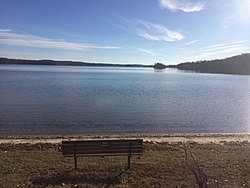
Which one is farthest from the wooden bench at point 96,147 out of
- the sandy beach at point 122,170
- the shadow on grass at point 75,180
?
the shadow on grass at point 75,180

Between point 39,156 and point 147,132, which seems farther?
point 147,132

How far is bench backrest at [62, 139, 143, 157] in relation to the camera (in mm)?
10625

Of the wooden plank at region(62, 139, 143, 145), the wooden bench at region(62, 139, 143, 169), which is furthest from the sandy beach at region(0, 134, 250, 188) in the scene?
the wooden plank at region(62, 139, 143, 145)

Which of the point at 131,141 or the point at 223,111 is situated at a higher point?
the point at 131,141

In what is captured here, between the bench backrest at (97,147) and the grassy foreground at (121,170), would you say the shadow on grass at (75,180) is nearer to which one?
the grassy foreground at (121,170)

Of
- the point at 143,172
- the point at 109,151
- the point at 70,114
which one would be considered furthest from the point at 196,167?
the point at 70,114

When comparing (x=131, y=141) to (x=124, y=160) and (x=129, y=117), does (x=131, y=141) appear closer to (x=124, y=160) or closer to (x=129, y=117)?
(x=124, y=160)

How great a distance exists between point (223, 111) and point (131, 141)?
102 ft

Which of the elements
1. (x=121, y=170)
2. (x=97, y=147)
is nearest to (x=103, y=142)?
(x=97, y=147)

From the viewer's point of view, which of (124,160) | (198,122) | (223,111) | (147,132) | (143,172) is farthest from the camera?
(223,111)

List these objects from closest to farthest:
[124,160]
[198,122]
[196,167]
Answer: [196,167] < [124,160] < [198,122]

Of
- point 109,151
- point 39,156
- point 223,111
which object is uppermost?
point 109,151

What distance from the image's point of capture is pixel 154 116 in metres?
32.5

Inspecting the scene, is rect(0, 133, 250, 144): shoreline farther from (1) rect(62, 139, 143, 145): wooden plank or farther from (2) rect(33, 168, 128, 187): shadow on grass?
(2) rect(33, 168, 128, 187): shadow on grass
